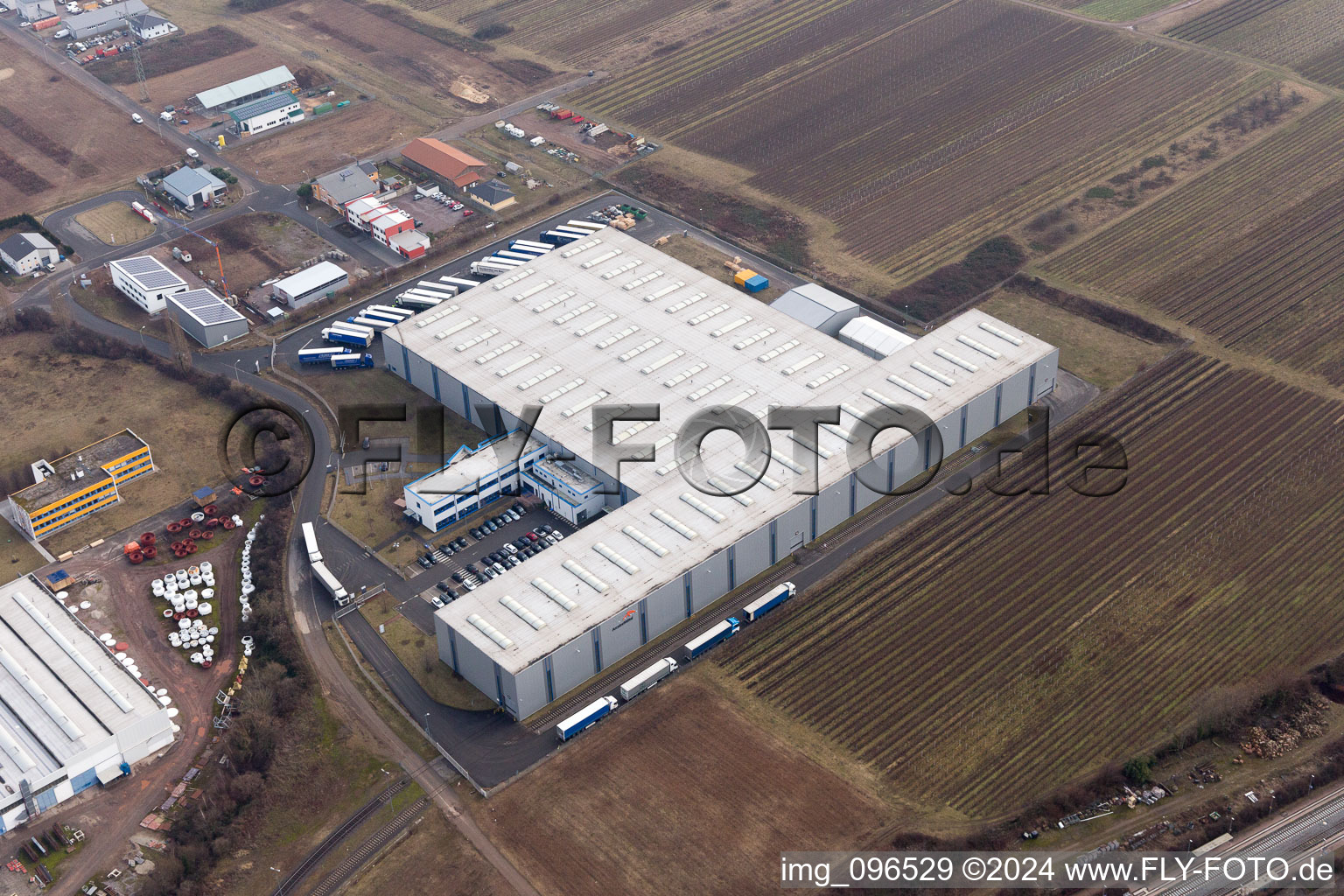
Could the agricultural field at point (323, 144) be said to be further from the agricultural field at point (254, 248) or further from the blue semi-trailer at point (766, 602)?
the blue semi-trailer at point (766, 602)

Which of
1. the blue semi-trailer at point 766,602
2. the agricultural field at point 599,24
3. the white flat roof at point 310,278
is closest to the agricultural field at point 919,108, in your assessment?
the agricultural field at point 599,24

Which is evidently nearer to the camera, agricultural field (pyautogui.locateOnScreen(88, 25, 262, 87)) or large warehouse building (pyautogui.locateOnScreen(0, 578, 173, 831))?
large warehouse building (pyautogui.locateOnScreen(0, 578, 173, 831))

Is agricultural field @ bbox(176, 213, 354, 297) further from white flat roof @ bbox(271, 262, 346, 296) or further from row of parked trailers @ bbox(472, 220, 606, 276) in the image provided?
row of parked trailers @ bbox(472, 220, 606, 276)

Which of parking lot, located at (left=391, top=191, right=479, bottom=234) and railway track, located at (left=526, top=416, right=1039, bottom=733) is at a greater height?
parking lot, located at (left=391, top=191, right=479, bottom=234)

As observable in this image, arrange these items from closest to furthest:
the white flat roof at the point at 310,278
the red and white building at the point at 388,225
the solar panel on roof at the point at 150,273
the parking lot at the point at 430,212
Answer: the solar panel on roof at the point at 150,273
the white flat roof at the point at 310,278
the red and white building at the point at 388,225
the parking lot at the point at 430,212

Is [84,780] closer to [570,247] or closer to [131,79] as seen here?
[570,247]

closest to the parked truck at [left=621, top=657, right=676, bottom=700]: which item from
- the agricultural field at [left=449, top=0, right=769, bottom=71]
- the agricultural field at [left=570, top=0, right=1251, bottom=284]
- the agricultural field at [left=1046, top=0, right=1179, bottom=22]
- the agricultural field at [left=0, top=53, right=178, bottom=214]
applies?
the agricultural field at [left=570, top=0, right=1251, bottom=284]

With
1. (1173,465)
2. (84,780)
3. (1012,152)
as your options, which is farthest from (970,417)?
(84,780)

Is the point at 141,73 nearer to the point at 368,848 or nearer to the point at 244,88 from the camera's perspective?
the point at 244,88
